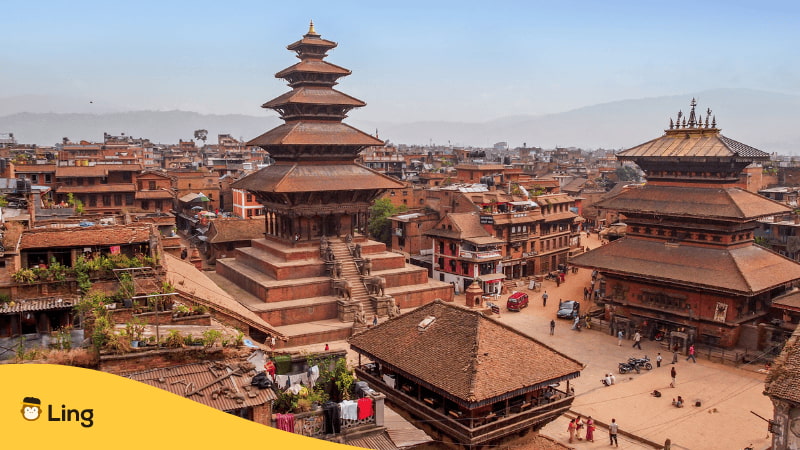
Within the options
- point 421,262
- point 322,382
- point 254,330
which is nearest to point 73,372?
point 322,382

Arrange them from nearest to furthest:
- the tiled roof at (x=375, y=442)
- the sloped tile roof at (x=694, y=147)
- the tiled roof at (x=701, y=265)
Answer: the tiled roof at (x=375, y=442)
the tiled roof at (x=701, y=265)
the sloped tile roof at (x=694, y=147)

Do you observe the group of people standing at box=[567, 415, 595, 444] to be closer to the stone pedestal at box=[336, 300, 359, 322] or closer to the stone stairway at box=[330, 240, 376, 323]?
the stone stairway at box=[330, 240, 376, 323]

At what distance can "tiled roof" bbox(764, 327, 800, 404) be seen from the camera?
18328 millimetres

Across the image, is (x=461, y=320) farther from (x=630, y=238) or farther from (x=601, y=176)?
(x=601, y=176)

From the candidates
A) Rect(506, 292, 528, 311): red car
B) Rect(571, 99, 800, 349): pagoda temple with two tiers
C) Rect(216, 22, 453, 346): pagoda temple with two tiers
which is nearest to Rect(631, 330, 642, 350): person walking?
Rect(571, 99, 800, 349): pagoda temple with two tiers

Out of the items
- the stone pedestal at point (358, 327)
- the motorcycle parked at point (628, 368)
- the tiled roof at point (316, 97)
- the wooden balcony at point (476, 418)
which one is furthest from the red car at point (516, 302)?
the wooden balcony at point (476, 418)

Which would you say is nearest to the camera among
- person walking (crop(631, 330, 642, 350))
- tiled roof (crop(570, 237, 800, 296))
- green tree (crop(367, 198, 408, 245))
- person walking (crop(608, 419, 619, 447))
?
person walking (crop(608, 419, 619, 447))

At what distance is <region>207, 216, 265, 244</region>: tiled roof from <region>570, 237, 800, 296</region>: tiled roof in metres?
27.2

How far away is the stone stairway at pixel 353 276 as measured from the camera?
3591cm

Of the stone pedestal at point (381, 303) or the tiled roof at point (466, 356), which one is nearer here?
the tiled roof at point (466, 356)

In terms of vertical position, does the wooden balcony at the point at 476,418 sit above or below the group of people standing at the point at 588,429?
above

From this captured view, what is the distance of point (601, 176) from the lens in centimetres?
11719

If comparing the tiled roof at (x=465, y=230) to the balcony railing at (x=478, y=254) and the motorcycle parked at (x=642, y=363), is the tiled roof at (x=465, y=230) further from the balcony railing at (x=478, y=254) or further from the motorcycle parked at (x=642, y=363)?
the motorcycle parked at (x=642, y=363)

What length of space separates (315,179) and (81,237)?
692 inches
